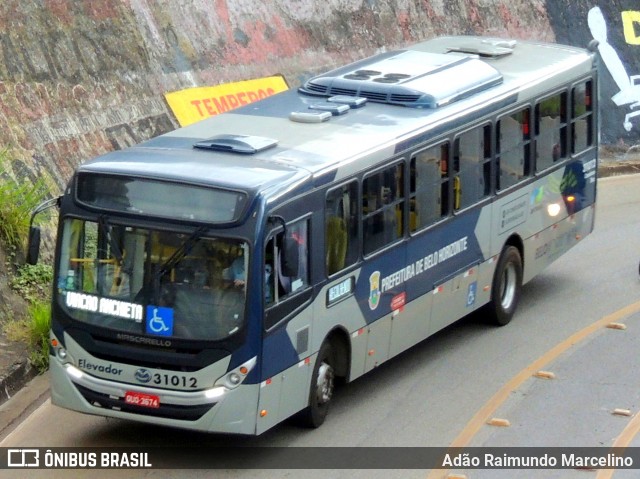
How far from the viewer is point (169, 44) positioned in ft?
66.5

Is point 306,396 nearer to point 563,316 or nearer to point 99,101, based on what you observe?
point 563,316

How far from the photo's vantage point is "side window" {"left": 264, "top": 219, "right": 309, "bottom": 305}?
35.4 ft

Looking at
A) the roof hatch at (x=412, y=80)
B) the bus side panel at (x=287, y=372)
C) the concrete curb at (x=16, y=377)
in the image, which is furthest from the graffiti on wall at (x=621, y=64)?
the bus side panel at (x=287, y=372)

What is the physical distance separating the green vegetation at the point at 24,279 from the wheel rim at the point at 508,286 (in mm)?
5328

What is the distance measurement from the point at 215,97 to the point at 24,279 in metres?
6.56

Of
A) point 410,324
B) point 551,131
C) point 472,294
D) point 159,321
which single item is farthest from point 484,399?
point 551,131

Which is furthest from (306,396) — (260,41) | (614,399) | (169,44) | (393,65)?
(260,41)

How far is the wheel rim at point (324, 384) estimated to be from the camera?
11.9 m

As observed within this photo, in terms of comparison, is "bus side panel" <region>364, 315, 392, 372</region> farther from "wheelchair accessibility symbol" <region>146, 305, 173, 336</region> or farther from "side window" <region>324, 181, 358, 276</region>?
"wheelchair accessibility symbol" <region>146, 305, 173, 336</region>

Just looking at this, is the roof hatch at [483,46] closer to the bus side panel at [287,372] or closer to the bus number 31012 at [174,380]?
the bus side panel at [287,372]

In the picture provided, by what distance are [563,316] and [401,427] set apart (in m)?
4.42

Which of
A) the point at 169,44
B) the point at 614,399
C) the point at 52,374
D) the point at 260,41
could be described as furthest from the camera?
the point at 260,41

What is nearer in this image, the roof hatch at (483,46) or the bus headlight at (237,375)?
the bus headlight at (237,375)

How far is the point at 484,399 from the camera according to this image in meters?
13.0
